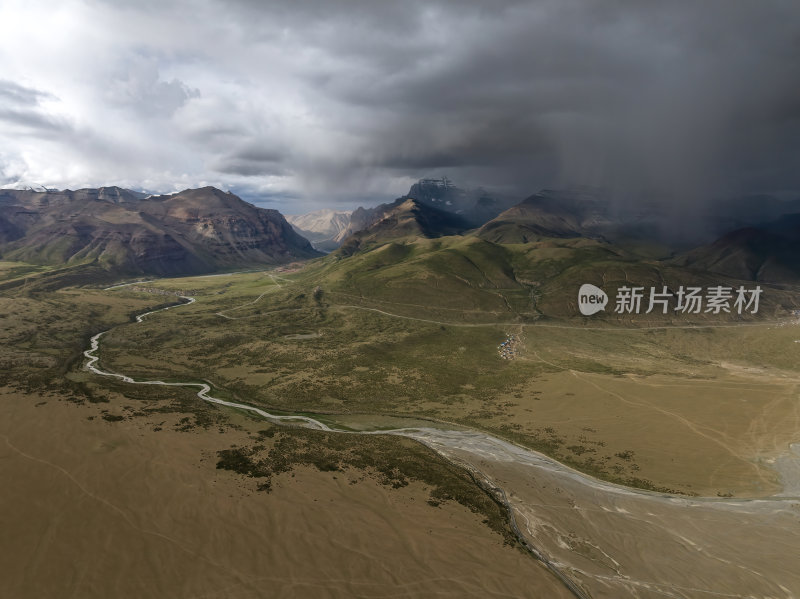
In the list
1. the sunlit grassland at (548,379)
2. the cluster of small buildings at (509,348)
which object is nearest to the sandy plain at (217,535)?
the sunlit grassland at (548,379)

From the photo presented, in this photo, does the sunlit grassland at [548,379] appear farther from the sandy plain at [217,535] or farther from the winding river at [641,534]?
the sandy plain at [217,535]

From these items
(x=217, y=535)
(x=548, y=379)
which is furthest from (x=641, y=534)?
(x=548, y=379)

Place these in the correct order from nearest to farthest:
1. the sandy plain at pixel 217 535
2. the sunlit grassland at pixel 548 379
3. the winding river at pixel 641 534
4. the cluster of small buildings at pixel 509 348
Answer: the sandy plain at pixel 217 535
the winding river at pixel 641 534
the sunlit grassland at pixel 548 379
the cluster of small buildings at pixel 509 348

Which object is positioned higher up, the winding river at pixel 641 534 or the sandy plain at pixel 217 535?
the sandy plain at pixel 217 535

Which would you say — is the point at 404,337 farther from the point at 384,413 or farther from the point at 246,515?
the point at 246,515

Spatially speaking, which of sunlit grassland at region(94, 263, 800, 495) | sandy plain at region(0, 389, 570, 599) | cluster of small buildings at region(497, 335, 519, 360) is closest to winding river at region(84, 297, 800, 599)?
sunlit grassland at region(94, 263, 800, 495)

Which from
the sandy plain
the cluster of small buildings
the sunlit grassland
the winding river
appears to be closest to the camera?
the sandy plain

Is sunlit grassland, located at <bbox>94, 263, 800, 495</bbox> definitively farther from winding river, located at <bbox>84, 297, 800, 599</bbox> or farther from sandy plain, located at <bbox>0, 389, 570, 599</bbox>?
sandy plain, located at <bbox>0, 389, 570, 599</bbox>
